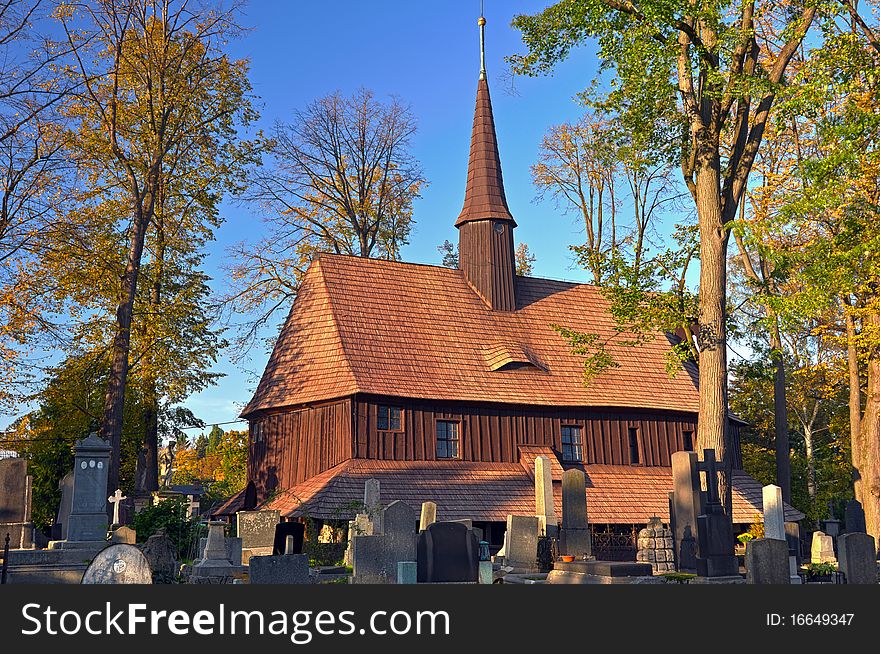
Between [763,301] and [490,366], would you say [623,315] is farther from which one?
[490,366]

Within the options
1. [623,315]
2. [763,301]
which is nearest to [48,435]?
[623,315]

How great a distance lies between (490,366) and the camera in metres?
27.5

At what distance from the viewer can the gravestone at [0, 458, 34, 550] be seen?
18406 mm

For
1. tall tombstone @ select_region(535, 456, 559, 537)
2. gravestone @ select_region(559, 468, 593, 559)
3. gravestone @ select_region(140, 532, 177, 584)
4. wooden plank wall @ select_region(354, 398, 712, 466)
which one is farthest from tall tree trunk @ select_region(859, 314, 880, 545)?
Result: gravestone @ select_region(140, 532, 177, 584)

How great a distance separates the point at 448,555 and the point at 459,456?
37.7 ft

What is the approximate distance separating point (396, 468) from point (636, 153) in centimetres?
1099

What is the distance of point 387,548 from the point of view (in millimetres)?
14047

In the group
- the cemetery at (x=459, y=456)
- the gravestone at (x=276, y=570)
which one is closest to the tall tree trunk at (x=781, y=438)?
the cemetery at (x=459, y=456)

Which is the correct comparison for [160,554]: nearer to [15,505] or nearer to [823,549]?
[15,505]

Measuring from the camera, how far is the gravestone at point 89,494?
18672mm

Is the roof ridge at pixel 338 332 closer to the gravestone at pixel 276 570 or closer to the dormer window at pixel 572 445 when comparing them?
the dormer window at pixel 572 445

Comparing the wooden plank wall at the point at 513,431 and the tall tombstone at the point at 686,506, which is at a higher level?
the wooden plank wall at the point at 513,431

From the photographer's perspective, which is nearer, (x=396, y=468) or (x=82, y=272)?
(x=396, y=468)

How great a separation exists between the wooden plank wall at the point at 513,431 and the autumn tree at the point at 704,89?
27.3ft
